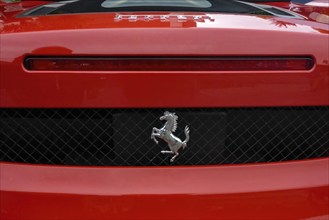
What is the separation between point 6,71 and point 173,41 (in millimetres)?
607

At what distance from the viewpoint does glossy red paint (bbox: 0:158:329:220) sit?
174 cm

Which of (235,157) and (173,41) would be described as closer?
(173,41)

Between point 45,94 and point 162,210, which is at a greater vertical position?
point 45,94

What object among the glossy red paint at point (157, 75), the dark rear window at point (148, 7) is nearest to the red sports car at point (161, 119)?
the glossy red paint at point (157, 75)

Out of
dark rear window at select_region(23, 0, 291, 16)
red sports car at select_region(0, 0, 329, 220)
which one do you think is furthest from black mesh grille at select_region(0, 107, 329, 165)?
dark rear window at select_region(23, 0, 291, 16)

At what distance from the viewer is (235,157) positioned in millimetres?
1896

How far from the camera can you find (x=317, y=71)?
178 cm

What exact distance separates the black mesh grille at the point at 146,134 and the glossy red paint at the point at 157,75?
7 centimetres

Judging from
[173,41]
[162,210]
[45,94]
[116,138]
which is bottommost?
[162,210]

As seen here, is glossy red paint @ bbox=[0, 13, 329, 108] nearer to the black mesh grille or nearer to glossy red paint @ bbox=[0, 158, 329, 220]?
the black mesh grille

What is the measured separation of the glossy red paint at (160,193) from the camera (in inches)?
68.6

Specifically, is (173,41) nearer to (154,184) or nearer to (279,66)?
(279,66)

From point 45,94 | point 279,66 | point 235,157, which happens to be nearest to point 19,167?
point 45,94

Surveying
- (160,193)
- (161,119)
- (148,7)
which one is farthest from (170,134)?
(148,7)
